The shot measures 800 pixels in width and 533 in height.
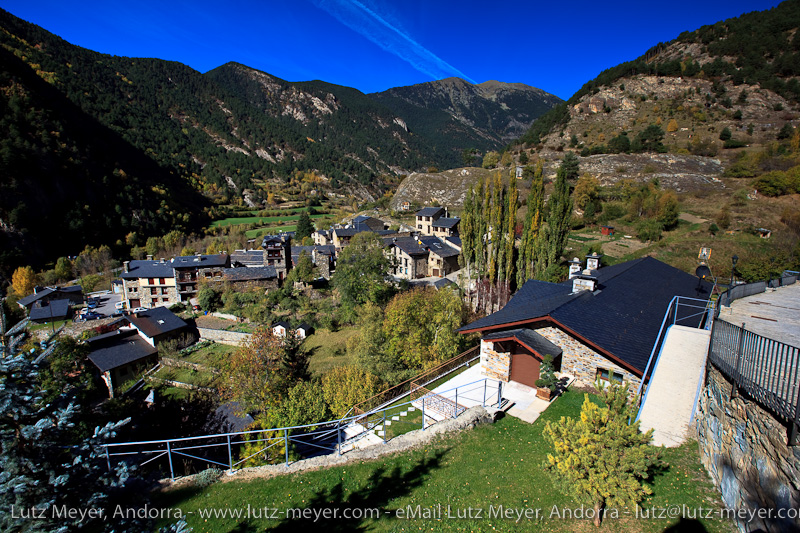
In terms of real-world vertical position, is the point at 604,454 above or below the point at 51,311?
above

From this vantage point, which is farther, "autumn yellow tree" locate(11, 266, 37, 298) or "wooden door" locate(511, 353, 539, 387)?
"autumn yellow tree" locate(11, 266, 37, 298)

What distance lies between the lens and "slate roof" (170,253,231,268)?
51.8 metres

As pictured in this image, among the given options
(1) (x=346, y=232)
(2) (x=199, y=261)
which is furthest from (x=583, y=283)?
(2) (x=199, y=261)

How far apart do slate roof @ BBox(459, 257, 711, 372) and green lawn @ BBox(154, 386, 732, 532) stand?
15.2 feet

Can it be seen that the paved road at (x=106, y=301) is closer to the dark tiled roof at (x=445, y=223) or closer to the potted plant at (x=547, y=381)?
the dark tiled roof at (x=445, y=223)

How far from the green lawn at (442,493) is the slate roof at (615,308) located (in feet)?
15.2

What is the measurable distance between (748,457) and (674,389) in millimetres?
3855

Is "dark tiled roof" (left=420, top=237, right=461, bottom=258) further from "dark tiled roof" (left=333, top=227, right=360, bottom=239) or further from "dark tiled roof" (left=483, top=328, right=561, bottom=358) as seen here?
"dark tiled roof" (left=483, top=328, right=561, bottom=358)

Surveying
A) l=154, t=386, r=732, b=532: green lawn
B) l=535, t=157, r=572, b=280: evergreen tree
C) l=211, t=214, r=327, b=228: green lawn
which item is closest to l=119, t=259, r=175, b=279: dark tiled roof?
l=211, t=214, r=327, b=228: green lawn

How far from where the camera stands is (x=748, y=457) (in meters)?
5.76

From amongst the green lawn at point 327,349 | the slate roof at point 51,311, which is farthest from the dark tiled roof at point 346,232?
the slate roof at point 51,311

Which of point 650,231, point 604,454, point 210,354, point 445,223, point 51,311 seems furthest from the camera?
point 445,223

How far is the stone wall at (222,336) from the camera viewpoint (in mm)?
39812

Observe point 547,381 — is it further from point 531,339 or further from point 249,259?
point 249,259
